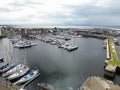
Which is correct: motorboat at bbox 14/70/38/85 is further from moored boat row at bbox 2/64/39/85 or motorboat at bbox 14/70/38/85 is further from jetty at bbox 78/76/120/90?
jetty at bbox 78/76/120/90

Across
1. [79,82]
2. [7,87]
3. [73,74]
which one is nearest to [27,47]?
[73,74]

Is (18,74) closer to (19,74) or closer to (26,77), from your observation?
(19,74)

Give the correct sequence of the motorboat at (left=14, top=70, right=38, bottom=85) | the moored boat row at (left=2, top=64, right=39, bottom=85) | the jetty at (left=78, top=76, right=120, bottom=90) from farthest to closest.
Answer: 1. the moored boat row at (left=2, top=64, right=39, bottom=85)
2. the motorboat at (left=14, top=70, right=38, bottom=85)
3. the jetty at (left=78, top=76, right=120, bottom=90)

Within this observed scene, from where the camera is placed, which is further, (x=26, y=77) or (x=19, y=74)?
→ (x=19, y=74)

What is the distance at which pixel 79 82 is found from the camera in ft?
81.1

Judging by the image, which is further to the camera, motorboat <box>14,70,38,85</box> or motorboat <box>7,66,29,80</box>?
motorboat <box>7,66,29,80</box>

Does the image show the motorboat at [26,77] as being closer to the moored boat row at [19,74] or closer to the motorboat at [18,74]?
the moored boat row at [19,74]

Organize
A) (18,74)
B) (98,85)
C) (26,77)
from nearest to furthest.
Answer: (98,85) → (26,77) → (18,74)

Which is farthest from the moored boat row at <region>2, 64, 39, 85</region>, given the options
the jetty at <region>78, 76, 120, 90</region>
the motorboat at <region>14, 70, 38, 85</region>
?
the jetty at <region>78, 76, 120, 90</region>

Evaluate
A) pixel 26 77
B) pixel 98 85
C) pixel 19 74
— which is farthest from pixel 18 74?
pixel 98 85

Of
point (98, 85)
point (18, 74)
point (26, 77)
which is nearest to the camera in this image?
point (98, 85)

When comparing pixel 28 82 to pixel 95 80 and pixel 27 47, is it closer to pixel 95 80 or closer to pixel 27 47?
pixel 95 80

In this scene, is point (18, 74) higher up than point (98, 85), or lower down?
lower down

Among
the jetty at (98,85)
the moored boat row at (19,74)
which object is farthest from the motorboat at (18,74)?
the jetty at (98,85)
